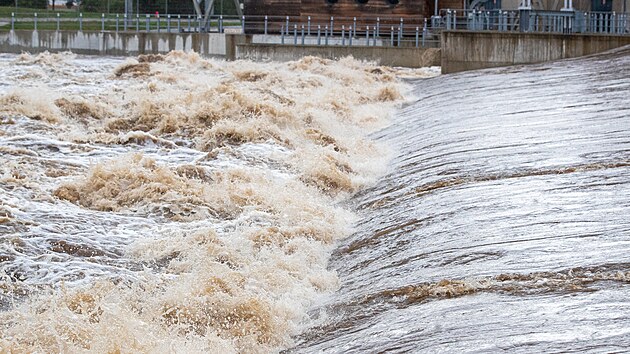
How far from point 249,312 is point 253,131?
828 cm

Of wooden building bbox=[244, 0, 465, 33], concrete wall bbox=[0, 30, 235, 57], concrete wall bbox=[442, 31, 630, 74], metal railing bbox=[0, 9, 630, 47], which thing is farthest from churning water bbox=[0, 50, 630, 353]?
wooden building bbox=[244, 0, 465, 33]

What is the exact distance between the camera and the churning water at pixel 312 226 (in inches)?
243

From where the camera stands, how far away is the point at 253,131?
15.0 metres

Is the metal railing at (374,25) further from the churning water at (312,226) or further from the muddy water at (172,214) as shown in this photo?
the churning water at (312,226)

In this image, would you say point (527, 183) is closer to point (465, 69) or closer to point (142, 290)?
point (142, 290)

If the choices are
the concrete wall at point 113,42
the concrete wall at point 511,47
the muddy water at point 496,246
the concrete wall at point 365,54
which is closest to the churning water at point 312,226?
the muddy water at point 496,246

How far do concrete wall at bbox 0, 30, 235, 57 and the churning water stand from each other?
18.6m

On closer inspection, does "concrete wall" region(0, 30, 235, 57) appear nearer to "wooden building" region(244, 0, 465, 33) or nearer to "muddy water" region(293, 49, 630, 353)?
"wooden building" region(244, 0, 465, 33)

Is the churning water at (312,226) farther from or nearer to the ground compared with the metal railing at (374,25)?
nearer to the ground

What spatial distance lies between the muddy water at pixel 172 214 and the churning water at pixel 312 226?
26mm

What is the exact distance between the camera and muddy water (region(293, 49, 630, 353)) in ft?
18.7

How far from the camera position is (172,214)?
9.91 meters

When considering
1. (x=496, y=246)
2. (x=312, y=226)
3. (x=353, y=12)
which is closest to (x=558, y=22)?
(x=353, y=12)

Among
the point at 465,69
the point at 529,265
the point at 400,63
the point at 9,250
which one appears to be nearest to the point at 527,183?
the point at 529,265
